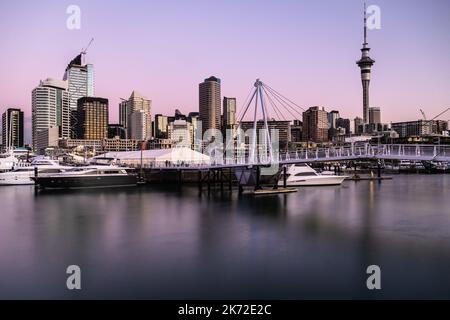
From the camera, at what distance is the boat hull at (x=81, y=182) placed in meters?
53.0

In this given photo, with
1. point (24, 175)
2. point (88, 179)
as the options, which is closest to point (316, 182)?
point (88, 179)

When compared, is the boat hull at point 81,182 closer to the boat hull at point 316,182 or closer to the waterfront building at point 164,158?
the waterfront building at point 164,158

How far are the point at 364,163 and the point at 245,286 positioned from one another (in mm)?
147390

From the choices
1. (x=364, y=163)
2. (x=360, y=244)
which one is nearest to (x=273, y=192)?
(x=360, y=244)

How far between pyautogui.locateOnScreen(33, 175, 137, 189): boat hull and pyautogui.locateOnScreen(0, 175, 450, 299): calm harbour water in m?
19.3

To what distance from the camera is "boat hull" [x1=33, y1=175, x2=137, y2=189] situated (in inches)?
2088

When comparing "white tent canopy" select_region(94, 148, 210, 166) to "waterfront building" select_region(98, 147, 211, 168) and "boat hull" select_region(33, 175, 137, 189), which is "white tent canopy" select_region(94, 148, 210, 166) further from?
"boat hull" select_region(33, 175, 137, 189)

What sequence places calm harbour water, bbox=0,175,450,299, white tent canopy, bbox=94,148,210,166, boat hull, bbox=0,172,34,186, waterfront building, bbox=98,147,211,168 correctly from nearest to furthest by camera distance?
calm harbour water, bbox=0,175,450,299, boat hull, bbox=0,172,34,186, waterfront building, bbox=98,147,211,168, white tent canopy, bbox=94,148,210,166

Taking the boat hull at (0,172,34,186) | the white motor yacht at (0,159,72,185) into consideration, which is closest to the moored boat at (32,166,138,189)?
the white motor yacht at (0,159,72,185)

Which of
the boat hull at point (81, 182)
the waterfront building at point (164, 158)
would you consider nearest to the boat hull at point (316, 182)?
the waterfront building at point (164, 158)

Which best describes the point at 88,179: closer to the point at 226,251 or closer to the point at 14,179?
the point at 14,179

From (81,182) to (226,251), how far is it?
137ft

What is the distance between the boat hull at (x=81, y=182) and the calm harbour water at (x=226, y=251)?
19.3 m

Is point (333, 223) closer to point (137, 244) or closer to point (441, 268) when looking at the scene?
point (441, 268)
